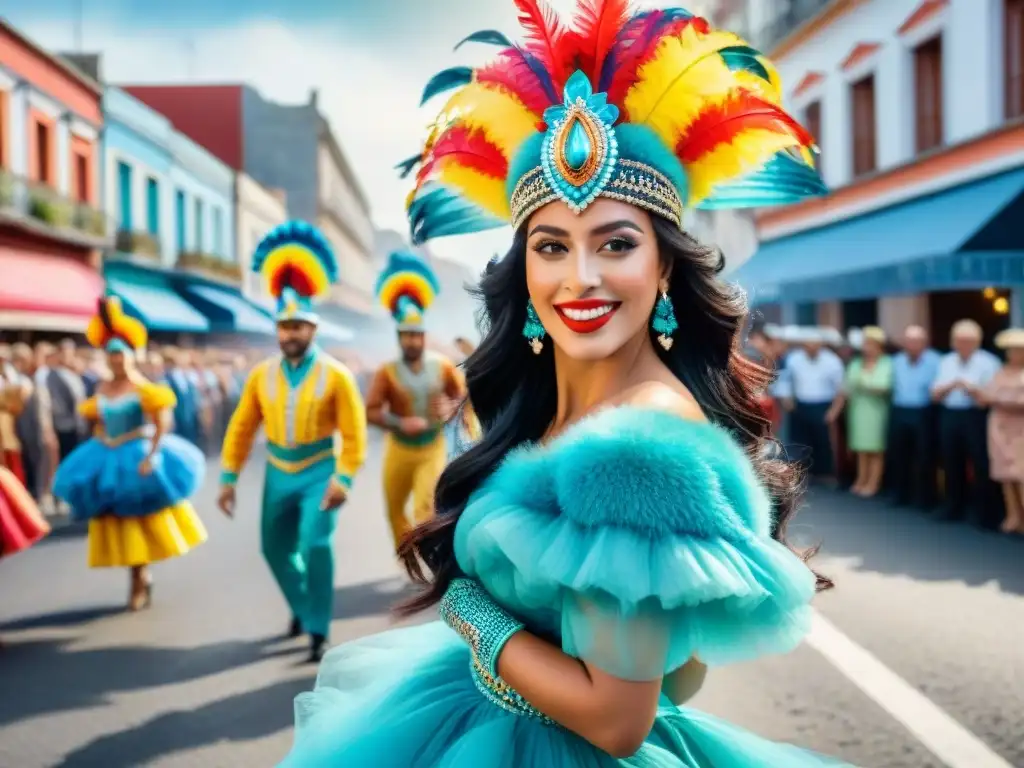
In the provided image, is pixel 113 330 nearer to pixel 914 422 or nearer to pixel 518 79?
pixel 518 79

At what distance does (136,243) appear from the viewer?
29.3m

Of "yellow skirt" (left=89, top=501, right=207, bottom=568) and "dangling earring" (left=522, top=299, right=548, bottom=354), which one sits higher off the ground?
"dangling earring" (left=522, top=299, right=548, bottom=354)

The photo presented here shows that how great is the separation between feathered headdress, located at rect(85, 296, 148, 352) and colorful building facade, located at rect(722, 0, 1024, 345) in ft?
35.5

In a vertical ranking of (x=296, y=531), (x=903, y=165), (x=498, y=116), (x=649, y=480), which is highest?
(x=903, y=165)

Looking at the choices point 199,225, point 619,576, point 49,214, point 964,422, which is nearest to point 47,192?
point 49,214

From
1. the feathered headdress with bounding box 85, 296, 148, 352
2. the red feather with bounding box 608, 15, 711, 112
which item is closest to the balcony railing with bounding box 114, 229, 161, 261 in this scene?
the feathered headdress with bounding box 85, 296, 148, 352

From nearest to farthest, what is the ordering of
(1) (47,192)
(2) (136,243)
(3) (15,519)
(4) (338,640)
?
(4) (338,640), (3) (15,519), (1) (47,192), (2) (136,243)

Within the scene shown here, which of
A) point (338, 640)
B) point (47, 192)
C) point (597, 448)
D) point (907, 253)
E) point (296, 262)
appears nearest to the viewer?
point (597, 448)

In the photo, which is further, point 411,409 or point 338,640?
point 411,409

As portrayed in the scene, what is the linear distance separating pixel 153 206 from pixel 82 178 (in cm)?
517

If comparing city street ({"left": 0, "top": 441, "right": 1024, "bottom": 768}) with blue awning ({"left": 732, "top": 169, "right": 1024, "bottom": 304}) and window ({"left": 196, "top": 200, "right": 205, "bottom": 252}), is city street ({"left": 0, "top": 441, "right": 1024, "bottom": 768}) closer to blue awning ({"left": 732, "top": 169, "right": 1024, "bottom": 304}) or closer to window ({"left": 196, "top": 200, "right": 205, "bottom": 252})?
blue awning ({"left": 732, "top": 169, "right": 1024, "bottom": 304})

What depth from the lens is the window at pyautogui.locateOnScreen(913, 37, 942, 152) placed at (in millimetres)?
19562

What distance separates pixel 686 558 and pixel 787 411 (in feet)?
43.8

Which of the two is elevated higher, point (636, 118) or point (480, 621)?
point (636, 118)
